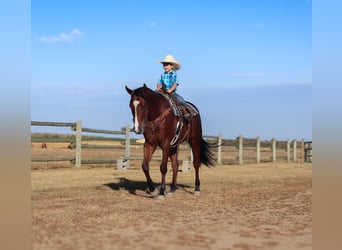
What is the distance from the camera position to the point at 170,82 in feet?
30.2

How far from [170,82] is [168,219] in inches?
156

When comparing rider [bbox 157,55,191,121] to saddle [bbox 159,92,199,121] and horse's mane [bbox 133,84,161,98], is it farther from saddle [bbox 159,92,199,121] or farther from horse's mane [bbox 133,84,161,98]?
horse's mane [bbox 133,84,161,98]

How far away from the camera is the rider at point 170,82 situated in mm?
9141

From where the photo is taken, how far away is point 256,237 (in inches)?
188

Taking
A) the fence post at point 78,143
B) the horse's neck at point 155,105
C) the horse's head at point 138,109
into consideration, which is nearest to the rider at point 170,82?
the horse's neck at point 155,105

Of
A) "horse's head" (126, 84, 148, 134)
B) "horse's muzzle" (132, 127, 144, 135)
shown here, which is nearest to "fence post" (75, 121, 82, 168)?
"horse's head" (126, 84, 148, 134)

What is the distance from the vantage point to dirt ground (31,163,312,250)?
442 cm

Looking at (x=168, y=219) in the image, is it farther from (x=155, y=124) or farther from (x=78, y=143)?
(x=78, y=143)

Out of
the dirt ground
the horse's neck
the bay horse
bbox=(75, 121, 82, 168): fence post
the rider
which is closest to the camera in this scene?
the dirt ground

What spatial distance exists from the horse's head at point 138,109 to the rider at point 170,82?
1.19 m

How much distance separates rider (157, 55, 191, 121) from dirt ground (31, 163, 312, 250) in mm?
1749

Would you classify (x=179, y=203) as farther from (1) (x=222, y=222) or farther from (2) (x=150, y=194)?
(1) (x=222, y=222)

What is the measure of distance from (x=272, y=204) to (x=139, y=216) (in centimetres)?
264
